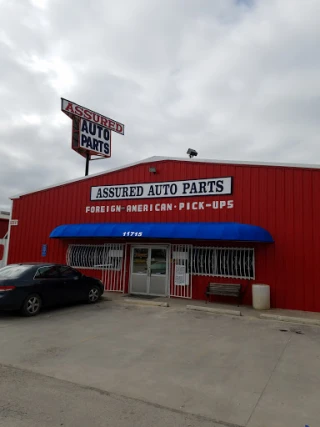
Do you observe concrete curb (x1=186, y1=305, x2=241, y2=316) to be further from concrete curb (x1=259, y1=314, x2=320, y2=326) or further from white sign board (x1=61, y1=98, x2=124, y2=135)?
white sign board (x1=61, y1=98, x2=124, y2=135)

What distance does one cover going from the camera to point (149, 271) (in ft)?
45.2

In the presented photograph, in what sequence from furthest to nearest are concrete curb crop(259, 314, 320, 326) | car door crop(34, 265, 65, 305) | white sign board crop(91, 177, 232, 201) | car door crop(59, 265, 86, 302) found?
white sign board crop(91, 177, 232, 201), car door crop(59, 265, 86, 302), car door crop(34, 265, 65, 305), concrete curb crop(259, 314, 320, 326)

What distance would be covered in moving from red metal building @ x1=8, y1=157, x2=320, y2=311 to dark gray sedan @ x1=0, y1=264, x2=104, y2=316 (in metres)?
2.62

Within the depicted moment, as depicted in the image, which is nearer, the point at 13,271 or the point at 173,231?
the point at 13,271

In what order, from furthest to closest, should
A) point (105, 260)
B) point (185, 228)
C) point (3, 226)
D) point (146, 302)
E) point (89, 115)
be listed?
point (3, 226)
point (89, 115)
point (105, 260)
point (185, 228)
point (146, 302)

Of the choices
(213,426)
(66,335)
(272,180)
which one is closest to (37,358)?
(66,335)

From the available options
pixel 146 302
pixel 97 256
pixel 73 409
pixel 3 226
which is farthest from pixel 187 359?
pixel 3 226

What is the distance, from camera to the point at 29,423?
12.1 feet

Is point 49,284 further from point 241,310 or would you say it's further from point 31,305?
point 241,310

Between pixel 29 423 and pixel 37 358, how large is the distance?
2461 millimetres

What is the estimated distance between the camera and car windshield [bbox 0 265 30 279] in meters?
9.40

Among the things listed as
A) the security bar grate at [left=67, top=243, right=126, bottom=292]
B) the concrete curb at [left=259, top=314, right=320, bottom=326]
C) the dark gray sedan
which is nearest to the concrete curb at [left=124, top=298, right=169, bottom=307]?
the dark gray sedan

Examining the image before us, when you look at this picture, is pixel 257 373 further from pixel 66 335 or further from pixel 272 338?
pixel 66 335

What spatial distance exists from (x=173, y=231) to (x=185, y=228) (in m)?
0.45
